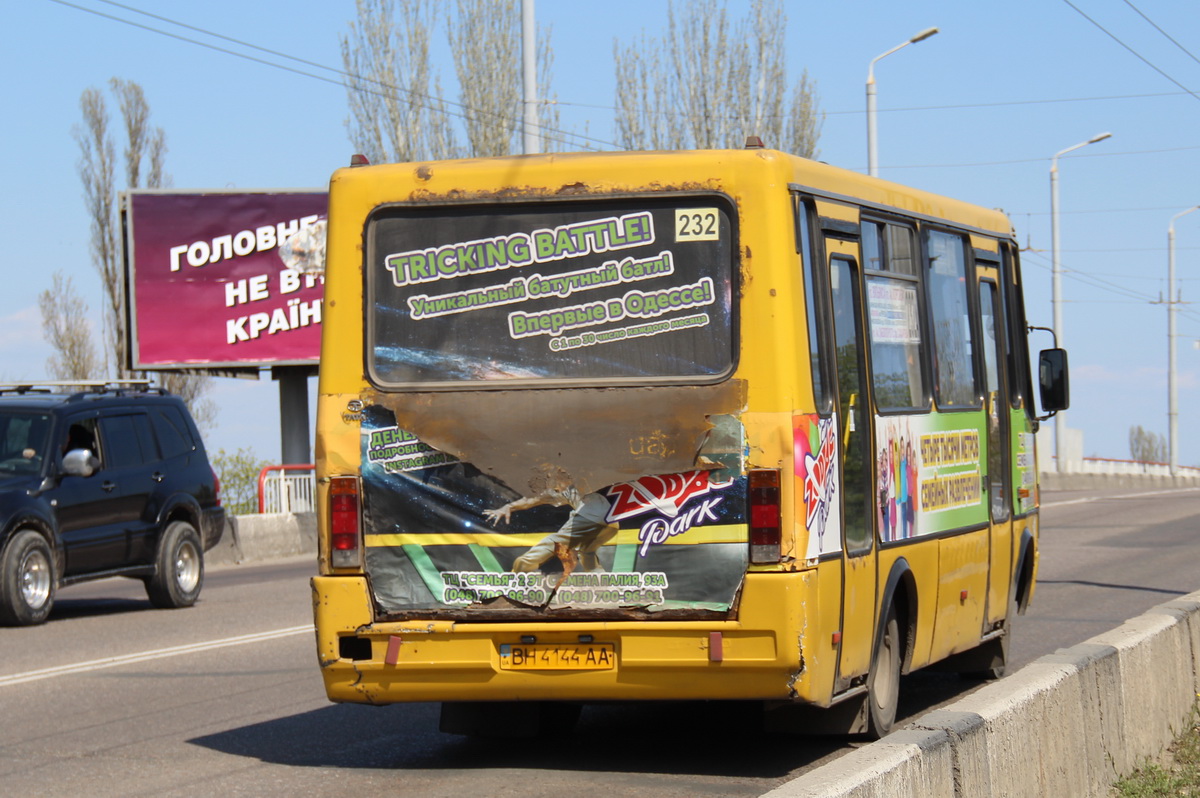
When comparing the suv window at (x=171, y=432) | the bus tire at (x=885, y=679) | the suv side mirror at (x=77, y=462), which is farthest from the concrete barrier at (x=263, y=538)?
the bus tire at (x=885, y=679)

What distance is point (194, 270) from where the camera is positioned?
3603 centimetres

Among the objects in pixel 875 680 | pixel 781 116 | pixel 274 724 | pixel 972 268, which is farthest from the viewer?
pixel 781 116

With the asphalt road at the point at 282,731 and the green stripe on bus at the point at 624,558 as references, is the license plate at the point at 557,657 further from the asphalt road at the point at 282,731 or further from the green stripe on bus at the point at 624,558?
the asphalt road at the point at 282,731

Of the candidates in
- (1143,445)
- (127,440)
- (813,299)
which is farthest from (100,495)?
(1143,445)

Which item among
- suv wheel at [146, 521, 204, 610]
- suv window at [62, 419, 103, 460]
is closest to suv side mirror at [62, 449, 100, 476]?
suv window at [62, 419, 103, 460]

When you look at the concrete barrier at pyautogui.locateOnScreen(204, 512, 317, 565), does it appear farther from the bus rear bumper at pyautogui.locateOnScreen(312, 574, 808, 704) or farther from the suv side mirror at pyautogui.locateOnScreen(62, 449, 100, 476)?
the bus rear bumper at pyautogui.locateOnScreen(312, 574, 808, 704)

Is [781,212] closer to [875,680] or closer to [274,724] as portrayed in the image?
[875,680]

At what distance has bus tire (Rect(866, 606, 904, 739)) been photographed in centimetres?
828

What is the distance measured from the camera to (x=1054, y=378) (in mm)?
11758

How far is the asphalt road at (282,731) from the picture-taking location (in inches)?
302

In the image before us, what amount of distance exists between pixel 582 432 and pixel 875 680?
2085mm

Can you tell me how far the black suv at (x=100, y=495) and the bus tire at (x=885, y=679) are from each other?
29.9ft

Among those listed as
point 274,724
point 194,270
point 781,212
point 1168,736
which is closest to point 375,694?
point 274,724

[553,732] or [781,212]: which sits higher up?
[781,212]
